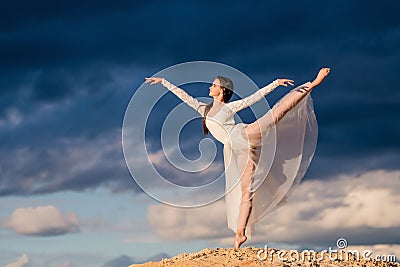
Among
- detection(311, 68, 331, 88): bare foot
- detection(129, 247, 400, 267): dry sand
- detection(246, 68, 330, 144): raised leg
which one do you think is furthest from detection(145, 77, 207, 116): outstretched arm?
detection(129, 247, 400, 267): dry sand

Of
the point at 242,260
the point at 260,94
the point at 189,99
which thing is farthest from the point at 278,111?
the point at 242,260

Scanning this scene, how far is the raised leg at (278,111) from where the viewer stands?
1497cm

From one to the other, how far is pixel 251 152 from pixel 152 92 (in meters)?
2.32

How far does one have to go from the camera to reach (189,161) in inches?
579

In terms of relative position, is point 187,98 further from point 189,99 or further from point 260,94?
point 260,94

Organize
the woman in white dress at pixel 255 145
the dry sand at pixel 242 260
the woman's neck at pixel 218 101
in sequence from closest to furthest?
the dry sand at pixel 242 260 < the woman in white dress at pixel 255 145 < the woman's neck at pixel 218 101

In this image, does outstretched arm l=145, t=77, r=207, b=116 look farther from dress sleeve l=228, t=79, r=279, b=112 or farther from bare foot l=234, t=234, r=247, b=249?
bare foot l=234, t=234, r=247, b=249

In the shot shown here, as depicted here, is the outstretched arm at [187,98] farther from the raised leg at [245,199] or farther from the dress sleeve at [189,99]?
the raised leg at [245,199]

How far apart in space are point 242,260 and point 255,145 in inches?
100

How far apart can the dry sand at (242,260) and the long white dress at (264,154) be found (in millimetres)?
1016

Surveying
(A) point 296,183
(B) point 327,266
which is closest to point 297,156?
(A) point 296,183

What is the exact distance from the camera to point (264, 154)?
600 inches

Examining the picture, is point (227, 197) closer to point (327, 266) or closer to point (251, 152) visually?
point (251, 152)

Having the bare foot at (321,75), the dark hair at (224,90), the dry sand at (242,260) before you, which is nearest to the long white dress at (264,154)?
the dark hair at (224,90)
